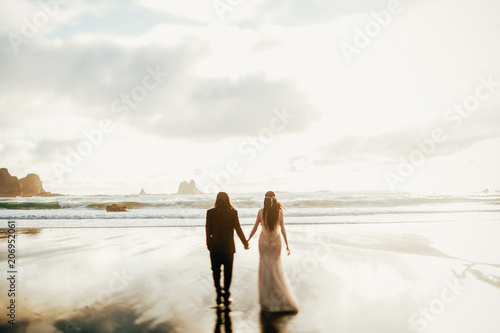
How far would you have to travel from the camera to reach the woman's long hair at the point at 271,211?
270 inches

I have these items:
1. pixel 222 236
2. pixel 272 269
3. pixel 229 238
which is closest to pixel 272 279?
pixel 272 269

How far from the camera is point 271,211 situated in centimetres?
688

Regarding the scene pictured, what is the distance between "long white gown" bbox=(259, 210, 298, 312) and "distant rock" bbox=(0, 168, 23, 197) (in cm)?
10120

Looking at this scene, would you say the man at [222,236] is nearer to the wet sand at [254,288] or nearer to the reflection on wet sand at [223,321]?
the wet sand at [254,288]

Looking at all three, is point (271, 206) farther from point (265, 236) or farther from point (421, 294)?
point (421, 294)

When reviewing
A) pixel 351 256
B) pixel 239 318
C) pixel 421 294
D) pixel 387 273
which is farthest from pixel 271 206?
pixel 351 256

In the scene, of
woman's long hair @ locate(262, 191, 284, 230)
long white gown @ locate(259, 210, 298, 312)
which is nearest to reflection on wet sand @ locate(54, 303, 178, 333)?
long white gown @ locate(259, 210, 298, 312)

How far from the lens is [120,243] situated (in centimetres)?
1489

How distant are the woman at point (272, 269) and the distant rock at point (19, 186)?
101198mm

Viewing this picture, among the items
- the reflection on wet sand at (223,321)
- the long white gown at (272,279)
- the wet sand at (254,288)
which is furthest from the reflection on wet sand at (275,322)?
the reflection on wet sand at (223,321)

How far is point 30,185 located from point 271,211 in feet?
345

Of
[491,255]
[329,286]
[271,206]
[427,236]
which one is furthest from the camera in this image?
[427,236]

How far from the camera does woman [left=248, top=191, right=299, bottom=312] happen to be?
627 centimetres

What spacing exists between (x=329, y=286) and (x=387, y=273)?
2.21 m
